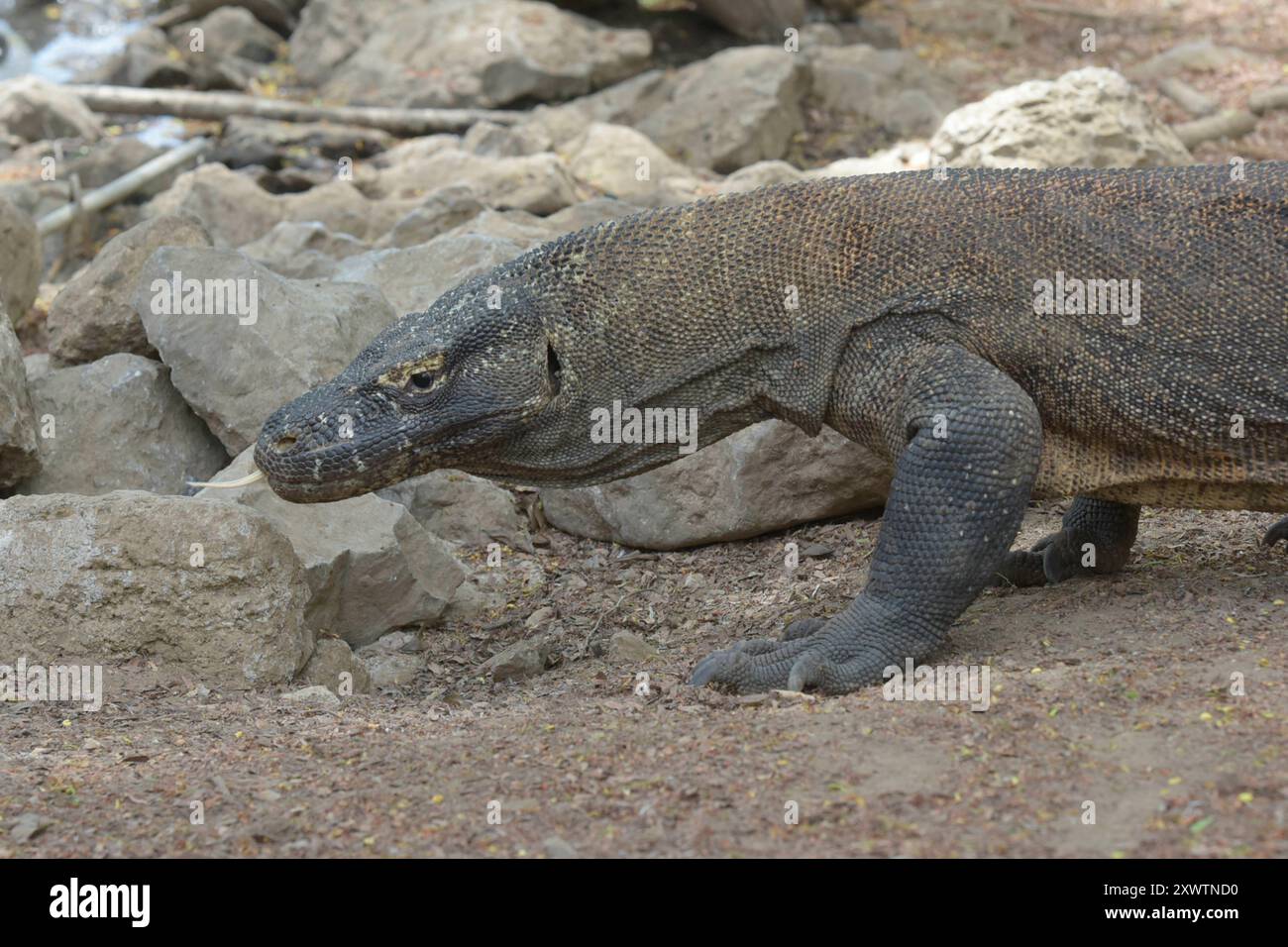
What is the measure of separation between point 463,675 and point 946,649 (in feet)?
6.45

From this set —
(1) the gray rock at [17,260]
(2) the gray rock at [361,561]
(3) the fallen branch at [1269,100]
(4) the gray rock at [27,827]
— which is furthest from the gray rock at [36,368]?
(3) the fallen branch at [1269,100]

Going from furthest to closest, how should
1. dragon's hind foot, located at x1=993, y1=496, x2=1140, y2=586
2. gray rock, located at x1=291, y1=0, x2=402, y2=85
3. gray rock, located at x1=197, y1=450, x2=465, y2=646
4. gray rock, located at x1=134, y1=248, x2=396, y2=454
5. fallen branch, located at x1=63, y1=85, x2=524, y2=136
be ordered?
1. gray rock, located at x1=291, y1=0, x2=402, y2=85
2. fallen branch, located at x1=63, y1=85, x2=524, y2=136
3. gray rock, located at x1=134, y1=248, x2=396, y2=454
4. gray rock, located at x1=197, y1=450, x2=465, y2=646
5. dragon's hind foot, located at x1=993, y1=496, x2=1140, y2=586

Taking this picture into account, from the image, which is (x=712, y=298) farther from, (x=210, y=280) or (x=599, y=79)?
(x=599, y=79)

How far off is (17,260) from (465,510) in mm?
3641

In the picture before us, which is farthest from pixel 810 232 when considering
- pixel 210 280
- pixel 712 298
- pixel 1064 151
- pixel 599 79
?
pixel 599 79

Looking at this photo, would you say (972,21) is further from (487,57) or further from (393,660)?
(393,660)

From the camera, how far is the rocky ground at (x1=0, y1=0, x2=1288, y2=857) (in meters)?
3.53

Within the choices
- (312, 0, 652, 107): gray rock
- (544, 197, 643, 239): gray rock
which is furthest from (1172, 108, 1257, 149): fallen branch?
(544, 197, 643, 239): gray rock

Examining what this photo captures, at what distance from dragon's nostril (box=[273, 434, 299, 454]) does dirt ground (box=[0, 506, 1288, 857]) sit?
2.78ft

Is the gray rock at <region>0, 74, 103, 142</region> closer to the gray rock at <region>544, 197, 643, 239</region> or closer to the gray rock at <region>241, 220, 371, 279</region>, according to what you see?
the gray rock at <region>241, 220, 371, 279</region>

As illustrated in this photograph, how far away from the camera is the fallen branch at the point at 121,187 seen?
39.0 ft

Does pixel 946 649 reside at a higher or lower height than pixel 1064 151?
lower

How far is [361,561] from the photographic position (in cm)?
575
